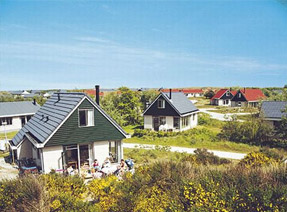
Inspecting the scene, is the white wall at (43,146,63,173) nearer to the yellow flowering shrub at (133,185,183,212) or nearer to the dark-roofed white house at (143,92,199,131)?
the yellow flowering shrub at (133,185,183,212)

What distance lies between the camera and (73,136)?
51.3ft

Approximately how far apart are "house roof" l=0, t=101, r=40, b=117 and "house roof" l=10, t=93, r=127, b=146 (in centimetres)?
2115

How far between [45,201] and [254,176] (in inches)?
293

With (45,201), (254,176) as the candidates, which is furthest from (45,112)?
(254,176)

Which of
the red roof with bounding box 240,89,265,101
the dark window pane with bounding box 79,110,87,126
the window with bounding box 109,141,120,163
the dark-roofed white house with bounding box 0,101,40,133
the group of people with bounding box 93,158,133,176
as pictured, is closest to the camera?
the group of people with bounding box 93,158,133,176

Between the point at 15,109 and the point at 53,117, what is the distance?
26598 millimetres

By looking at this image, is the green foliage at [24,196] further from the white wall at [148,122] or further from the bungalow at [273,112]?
the bungalow at [273,112]

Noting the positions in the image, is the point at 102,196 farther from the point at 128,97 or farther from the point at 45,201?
the point at 128,97

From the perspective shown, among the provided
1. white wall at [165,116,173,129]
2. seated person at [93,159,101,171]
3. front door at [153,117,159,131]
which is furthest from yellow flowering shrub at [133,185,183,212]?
front door at [153,117,159,131]

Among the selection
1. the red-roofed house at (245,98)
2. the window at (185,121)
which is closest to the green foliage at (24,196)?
the window at (185,121)

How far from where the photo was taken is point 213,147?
24406 mm

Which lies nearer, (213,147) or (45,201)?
(45,201)

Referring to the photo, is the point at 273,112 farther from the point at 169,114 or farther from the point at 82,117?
the point at 82,117

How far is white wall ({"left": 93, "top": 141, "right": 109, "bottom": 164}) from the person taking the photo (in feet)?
54.3
